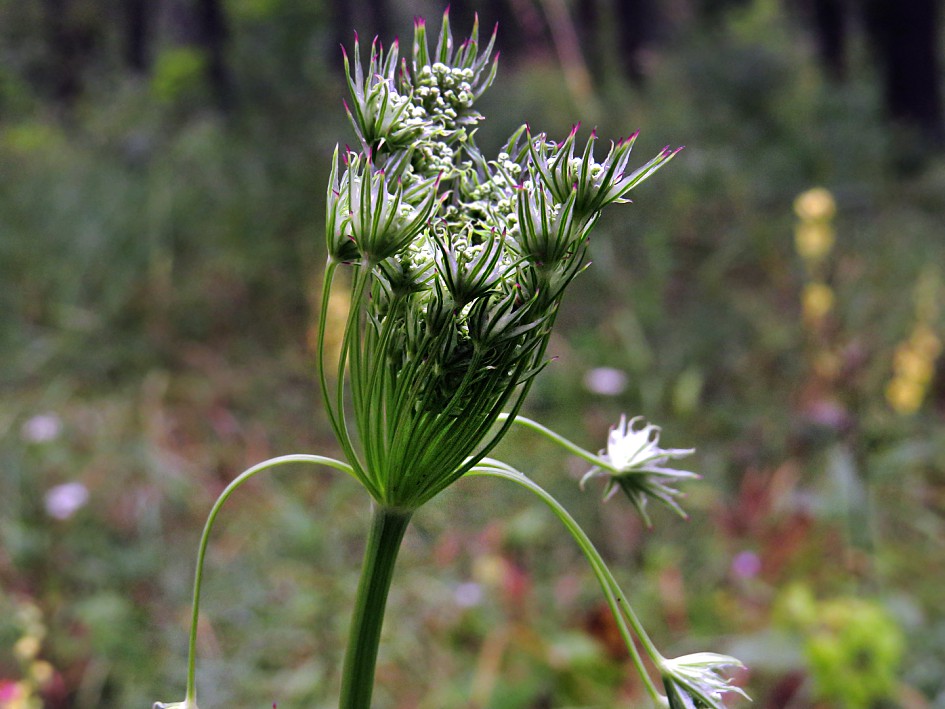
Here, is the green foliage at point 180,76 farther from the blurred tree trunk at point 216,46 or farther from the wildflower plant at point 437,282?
the wildflower plant at point 437,282

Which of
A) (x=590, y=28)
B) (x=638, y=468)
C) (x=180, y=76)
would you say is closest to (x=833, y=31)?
(x=590, y=28)

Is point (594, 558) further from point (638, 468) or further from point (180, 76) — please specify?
point (180, 76)

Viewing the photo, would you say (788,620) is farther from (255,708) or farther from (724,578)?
(255,708)

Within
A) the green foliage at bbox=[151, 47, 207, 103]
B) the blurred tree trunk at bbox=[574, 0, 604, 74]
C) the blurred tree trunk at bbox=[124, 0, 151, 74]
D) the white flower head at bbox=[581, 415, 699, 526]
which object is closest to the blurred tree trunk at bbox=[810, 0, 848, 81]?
the blurred tree trunk at bbox=[574, 0, 604, 74]

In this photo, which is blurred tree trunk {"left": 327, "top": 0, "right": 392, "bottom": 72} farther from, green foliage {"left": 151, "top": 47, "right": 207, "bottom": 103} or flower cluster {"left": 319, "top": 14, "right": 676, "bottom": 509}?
flower cluster {"left": 319, "top": 14, "right": 676, "bottom": 509}

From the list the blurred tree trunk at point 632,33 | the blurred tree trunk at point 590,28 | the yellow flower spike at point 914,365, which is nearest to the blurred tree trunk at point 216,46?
the yellow flower spike at point 914,365

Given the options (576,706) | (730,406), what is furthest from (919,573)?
(576,706)
